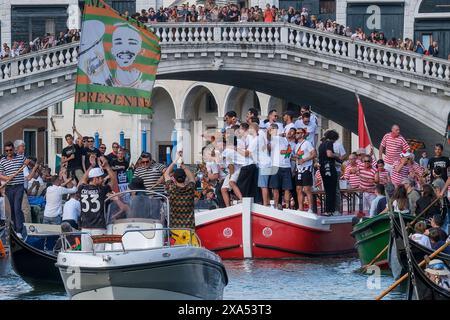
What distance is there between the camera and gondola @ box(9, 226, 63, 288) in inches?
822

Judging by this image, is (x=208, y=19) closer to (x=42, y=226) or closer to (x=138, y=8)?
(x=138, y=8)

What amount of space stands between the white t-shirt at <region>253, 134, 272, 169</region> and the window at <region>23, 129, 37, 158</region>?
33420mm

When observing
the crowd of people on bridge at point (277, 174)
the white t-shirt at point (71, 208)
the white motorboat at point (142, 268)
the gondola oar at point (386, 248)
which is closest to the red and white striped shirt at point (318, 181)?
the crowd of people on bridge at point (277, 174)

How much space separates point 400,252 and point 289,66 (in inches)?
777

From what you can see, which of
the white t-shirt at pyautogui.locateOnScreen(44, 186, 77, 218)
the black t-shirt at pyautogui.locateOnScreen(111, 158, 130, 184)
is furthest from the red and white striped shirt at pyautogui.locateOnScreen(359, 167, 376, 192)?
the white t-shirt at pyautogui.locateOnScreen(44, 186, 77, 218)

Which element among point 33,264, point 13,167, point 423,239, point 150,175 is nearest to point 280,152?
point 150,175

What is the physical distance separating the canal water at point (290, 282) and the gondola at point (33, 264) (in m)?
0.17

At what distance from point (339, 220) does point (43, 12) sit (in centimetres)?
1764

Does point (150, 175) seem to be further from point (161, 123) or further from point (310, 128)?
point (161, 123)

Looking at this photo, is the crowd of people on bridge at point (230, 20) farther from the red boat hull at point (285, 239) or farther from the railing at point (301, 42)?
the red boat hull at point (285, 239)

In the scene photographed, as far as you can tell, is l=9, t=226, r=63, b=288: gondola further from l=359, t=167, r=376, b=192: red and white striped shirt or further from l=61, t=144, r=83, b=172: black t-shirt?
l=359, t=167, r=376, b=192: red and white striped shirt

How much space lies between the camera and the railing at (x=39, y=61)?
36688 millimetres

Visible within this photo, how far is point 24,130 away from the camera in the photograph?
189ft
